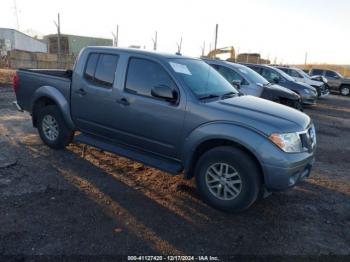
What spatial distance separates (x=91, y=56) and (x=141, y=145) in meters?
1.78

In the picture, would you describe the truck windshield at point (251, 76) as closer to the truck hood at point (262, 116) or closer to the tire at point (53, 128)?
the truck hood at point (262, 116)

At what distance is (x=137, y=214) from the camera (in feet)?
13.5

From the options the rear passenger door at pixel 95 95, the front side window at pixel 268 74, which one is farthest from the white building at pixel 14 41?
the rear passenger door at pixel 95 95

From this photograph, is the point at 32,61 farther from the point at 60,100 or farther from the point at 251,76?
the point at 60,100

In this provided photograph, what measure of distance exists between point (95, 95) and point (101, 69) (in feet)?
1.39

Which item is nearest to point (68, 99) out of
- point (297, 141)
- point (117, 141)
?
point (117, 141)

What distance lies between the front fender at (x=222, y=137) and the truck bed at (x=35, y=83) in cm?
251

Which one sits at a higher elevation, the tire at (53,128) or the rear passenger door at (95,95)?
the rear passenger door at (95,95)

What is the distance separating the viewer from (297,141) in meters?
4.13

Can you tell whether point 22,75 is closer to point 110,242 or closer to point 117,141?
point 117,141

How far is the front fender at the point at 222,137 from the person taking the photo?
3.96m

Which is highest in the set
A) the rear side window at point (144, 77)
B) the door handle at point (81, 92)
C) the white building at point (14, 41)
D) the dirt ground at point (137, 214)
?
the white building at point (14, 41)

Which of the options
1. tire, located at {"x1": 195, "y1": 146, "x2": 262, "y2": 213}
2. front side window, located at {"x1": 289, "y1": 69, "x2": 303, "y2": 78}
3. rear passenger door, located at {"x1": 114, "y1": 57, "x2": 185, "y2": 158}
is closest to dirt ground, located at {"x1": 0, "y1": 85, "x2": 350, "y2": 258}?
tire, located at {"x1": 195, "y1": 146, "x2": 262, "y2": 213}

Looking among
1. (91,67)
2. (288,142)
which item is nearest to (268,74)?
(91,67)
